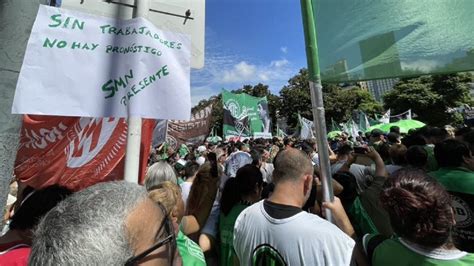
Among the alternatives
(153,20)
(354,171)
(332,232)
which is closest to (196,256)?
(332,232)

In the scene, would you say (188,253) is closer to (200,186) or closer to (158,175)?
(200,186)

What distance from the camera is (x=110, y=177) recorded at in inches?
117

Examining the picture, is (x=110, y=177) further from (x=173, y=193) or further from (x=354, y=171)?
(x=354, y=171)

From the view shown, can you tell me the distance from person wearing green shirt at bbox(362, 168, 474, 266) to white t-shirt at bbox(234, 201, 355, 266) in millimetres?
219

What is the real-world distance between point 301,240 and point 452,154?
1.98 m

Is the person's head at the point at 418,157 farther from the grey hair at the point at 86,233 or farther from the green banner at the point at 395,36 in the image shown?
the grey hair at the point at 86,233

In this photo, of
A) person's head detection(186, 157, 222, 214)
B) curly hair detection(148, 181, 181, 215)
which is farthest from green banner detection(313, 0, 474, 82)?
person's head detection(186, 157, 222, 214)

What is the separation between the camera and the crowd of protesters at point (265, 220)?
2.93 ft

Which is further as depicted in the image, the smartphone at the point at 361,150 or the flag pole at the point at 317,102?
the smartphone at the point at 361,150

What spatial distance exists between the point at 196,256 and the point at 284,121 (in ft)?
154

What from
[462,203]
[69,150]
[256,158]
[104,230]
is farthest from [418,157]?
[69,150]

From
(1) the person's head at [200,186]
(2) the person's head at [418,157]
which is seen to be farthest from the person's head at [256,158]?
(2) the person's head at [418,157]

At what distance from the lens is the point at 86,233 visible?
85 centimetres

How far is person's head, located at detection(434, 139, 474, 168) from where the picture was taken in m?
2.84
